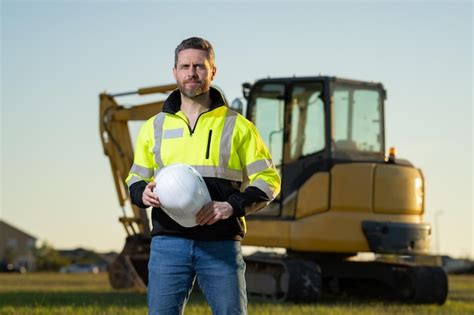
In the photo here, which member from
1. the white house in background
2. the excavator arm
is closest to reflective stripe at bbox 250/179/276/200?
the excavator arm

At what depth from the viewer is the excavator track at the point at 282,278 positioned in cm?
1598

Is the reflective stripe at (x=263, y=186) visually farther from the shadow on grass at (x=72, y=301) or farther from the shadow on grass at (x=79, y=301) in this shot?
the shadow on grass at (x=72, y=301)

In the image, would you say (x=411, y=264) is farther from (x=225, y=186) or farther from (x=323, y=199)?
(x=225, y=186)

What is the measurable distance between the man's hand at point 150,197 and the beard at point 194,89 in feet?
1.54

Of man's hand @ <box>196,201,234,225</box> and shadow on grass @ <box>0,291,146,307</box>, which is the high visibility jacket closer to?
man's hand @ <box>196,201,234,225</box>

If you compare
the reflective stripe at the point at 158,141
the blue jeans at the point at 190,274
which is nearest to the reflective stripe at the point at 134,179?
the reflective stripe at the point at 158,141

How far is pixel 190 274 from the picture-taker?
15.6 ft

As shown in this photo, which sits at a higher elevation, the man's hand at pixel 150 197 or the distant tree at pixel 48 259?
the man's hand at pixel 150 197

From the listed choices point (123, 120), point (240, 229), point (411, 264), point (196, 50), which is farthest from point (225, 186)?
point (123, 120)

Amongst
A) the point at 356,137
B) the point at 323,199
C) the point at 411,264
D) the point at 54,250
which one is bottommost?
the point at 54,250

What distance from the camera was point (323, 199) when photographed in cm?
1611

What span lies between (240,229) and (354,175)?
11.4 meters

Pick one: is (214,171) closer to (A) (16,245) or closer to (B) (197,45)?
(B) (197,45)

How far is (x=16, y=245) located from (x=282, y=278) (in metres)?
84.7
